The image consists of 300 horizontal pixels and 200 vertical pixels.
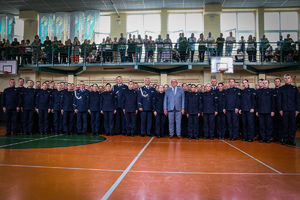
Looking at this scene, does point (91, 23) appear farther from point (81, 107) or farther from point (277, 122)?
point (277, 122)

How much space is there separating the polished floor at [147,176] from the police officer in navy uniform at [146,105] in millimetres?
2919

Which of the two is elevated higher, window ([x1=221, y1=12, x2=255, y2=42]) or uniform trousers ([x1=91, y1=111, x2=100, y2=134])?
window ([x1=221, y1=12, x2=255, y2=42])

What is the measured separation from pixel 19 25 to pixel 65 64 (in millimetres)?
7662

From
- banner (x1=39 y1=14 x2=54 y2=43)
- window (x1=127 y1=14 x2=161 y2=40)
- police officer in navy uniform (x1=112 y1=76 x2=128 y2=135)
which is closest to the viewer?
police officer in navy uniform (x1=112 y1=76 x2=128 y2=135)

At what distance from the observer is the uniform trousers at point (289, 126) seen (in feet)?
18.2

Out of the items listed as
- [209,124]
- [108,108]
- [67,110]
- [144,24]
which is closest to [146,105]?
[108,108]

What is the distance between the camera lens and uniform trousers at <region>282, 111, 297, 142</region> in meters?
5.56

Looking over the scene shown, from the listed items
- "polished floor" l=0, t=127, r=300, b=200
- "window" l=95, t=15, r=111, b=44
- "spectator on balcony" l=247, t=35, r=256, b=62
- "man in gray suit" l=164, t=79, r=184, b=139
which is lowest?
"polished floor" l=0, t=127, r=300, b=200

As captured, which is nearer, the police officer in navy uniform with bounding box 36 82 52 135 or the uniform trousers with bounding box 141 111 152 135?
the uniform trousers with bounding box 141 111 152 135

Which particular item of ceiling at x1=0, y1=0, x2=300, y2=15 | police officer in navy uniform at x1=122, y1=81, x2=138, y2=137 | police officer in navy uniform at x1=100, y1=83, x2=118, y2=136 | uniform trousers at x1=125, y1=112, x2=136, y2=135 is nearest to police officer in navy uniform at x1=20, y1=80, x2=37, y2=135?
police officer in navy uniform at x1=100, y1=83, x2=118, y2=136

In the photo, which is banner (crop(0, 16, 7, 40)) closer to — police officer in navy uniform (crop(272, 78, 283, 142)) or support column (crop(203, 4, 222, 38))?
support column (crop(203, 4, 222, 38))

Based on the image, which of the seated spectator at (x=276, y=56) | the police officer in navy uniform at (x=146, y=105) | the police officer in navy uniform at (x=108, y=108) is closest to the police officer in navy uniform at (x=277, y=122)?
the police officer in navy uniform at (x=146, y=105)

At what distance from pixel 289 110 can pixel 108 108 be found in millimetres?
5493

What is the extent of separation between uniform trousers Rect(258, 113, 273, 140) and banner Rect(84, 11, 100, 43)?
1323 cm
